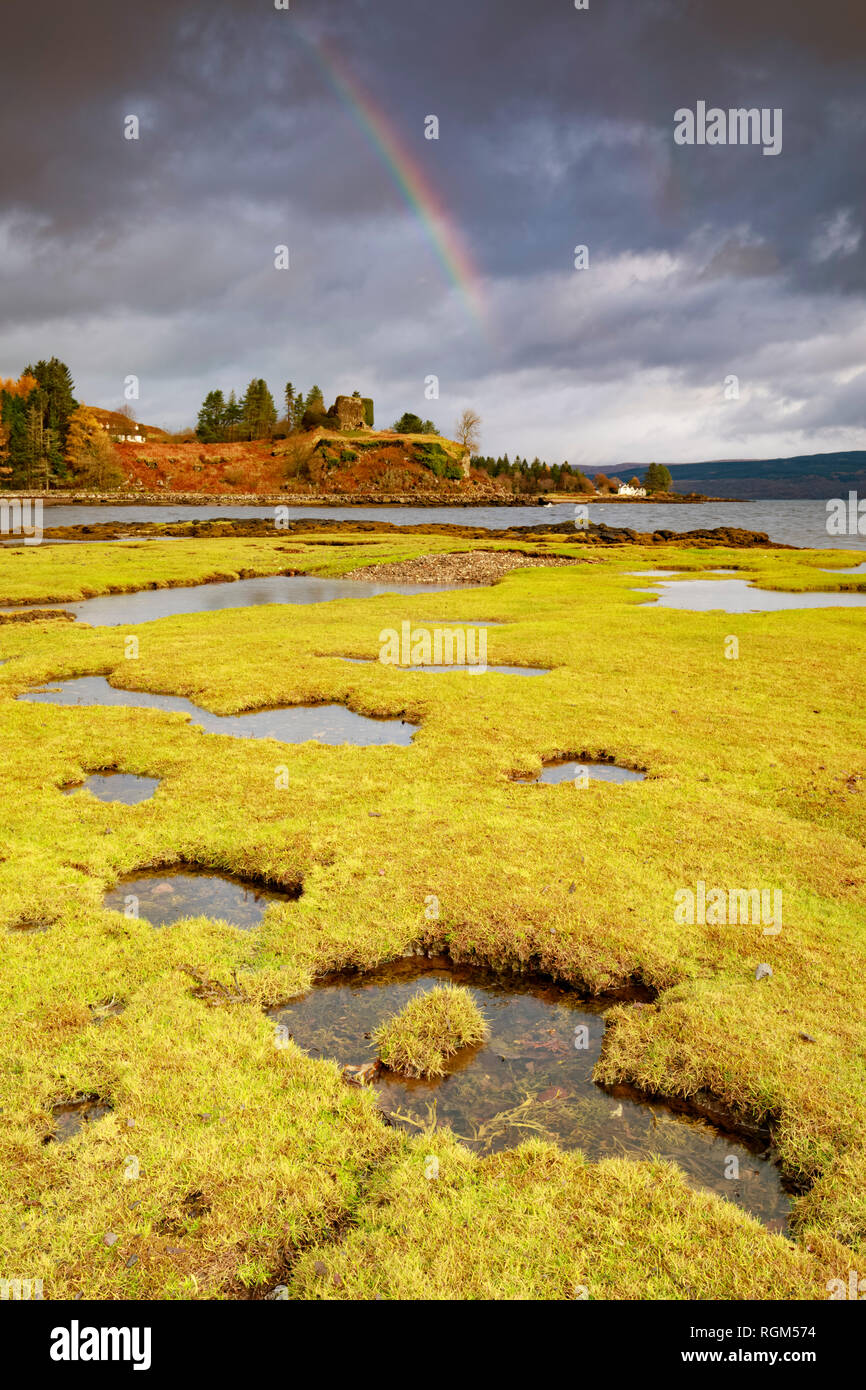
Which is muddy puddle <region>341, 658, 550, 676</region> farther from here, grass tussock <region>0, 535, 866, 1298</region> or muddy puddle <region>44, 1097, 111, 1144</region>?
muddy puddle <region>44, 1097, 111, 1144</region>

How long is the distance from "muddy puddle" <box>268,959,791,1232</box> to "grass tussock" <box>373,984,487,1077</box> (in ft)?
0.45

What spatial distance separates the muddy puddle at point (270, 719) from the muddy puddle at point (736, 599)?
2566cm

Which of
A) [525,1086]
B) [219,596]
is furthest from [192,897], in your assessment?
[219,596]

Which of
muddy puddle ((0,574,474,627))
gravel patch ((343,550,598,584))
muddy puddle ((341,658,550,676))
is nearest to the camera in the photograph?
muddy puddle ((341,658,550,676))

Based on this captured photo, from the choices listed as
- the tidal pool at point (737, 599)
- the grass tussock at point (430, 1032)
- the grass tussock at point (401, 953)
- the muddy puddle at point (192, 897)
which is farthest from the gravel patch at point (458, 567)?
the grass tussock at point (430, 1032)

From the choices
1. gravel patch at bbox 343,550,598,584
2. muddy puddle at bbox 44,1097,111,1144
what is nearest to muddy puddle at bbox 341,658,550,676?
muddy puddle at bbox 44,1097,111,1144

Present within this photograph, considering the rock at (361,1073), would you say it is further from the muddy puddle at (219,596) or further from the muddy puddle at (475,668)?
the muddy puddle at (219,596)

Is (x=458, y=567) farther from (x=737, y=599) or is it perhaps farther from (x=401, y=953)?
(x=401, y=953)

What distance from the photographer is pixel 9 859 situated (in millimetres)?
11789

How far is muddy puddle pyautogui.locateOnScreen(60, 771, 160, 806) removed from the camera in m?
15.0

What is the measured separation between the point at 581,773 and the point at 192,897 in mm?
8883
